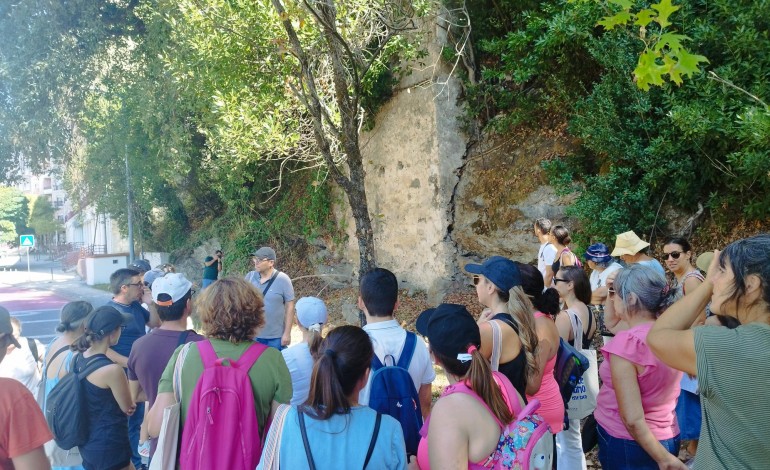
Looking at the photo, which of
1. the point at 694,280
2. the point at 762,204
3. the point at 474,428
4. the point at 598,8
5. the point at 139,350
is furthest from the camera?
the point at 598,8

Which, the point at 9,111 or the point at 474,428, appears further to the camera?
the point at 9,111

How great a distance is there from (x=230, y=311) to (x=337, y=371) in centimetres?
86

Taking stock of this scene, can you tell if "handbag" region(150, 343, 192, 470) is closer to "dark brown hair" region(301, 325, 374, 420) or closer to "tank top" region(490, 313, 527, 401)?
"dark brown hair" region(301, 325, 374, 420)

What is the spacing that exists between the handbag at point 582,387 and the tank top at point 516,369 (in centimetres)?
87

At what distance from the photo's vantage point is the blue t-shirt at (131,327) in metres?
4.98

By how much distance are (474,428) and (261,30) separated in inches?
290

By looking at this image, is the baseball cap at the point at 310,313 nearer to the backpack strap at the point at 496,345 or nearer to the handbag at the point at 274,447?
the backpack strap at the point at 496,345

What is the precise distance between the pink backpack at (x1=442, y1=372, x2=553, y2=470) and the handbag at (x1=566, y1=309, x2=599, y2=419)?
64.9 inches

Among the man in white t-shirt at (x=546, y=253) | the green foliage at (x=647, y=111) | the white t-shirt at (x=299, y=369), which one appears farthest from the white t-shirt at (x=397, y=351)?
the green foliage at (x=647, y=111)

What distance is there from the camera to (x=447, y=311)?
2.60 metres

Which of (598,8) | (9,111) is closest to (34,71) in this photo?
(9,111)

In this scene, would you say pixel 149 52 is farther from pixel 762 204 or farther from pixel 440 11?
pixel 762 204

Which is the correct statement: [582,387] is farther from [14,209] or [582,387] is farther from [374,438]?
[14,209]

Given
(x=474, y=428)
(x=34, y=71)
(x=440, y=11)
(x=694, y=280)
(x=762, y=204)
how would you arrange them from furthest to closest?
(x=34, y=71)
(x=440, y=11)
(x=762, y=204)
(x=694, y=280)
(x=474, y=428)
